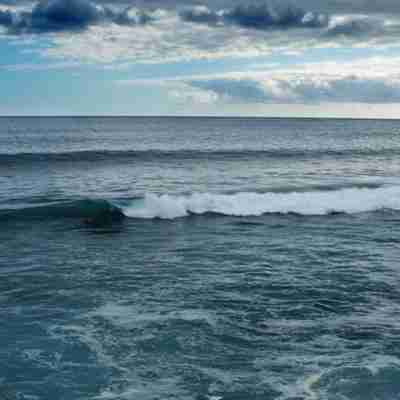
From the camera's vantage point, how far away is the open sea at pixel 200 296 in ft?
28.0

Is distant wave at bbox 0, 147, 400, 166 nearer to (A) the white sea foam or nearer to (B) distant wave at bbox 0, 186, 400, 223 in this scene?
(B) distant wave at bbox 0, 186, 400, 223

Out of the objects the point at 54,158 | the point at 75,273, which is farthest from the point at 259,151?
the point at 75,273

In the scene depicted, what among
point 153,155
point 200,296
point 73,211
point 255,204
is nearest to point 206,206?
point 255,204

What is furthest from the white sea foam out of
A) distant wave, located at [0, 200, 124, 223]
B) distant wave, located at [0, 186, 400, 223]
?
distant wave, located at [0, 200, 124, 223]

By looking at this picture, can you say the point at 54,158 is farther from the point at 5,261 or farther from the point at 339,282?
the point at 339,282

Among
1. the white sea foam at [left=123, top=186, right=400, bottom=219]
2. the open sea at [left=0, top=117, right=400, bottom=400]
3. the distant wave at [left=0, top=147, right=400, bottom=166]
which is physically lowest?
the open sea at [left=0, top=117, right=400, bottom=400]

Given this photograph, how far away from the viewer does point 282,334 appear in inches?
401

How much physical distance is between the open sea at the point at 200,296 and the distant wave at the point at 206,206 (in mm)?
94

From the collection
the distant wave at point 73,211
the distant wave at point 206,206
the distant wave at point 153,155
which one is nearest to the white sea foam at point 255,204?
the distant wave at point 206,206

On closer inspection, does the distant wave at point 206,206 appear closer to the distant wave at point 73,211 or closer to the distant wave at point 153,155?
the distant wave at point 73,211

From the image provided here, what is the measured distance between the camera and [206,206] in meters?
23.8

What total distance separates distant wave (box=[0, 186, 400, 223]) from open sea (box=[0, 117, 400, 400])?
0.09m

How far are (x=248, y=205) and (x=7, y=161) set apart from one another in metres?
24.7

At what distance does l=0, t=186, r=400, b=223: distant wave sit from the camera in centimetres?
2245
